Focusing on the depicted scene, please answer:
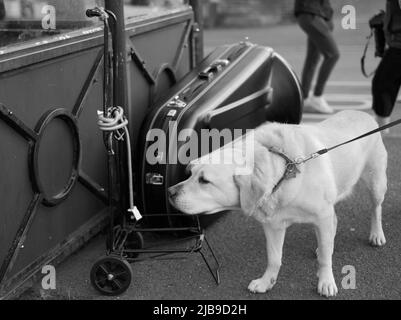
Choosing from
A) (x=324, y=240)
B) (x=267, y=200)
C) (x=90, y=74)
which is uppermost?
(x=90, y=74)

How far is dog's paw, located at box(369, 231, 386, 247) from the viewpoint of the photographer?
12.7 feet

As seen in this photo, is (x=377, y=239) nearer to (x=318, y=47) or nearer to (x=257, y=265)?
(x=257, y=265)

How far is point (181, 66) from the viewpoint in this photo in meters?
5.36

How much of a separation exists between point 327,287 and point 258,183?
0.86 metres

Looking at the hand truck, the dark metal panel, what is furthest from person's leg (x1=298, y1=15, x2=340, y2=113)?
the hand truck

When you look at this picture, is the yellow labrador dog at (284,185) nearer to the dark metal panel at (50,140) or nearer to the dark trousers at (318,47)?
the dark metal panel at (50,140)

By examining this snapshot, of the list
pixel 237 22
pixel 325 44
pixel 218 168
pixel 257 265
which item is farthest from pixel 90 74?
pixel 237 22

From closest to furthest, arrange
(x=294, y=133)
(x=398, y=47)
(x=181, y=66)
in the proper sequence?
1. (x=294, y=133)
2. (x=398, y=47)
3. (x=181, y=66)

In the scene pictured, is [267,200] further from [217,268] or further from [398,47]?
[398,47]

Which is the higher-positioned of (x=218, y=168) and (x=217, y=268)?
(x=218, y=168)

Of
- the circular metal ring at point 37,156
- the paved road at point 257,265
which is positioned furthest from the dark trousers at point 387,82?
the circular metal ring at point 37,156

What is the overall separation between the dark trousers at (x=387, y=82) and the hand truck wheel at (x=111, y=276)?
2.81 metres

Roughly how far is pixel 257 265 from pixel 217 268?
265 mm

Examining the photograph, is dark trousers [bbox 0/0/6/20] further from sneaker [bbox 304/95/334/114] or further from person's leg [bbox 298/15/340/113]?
sneaker [bbox 304/95/334/114]
